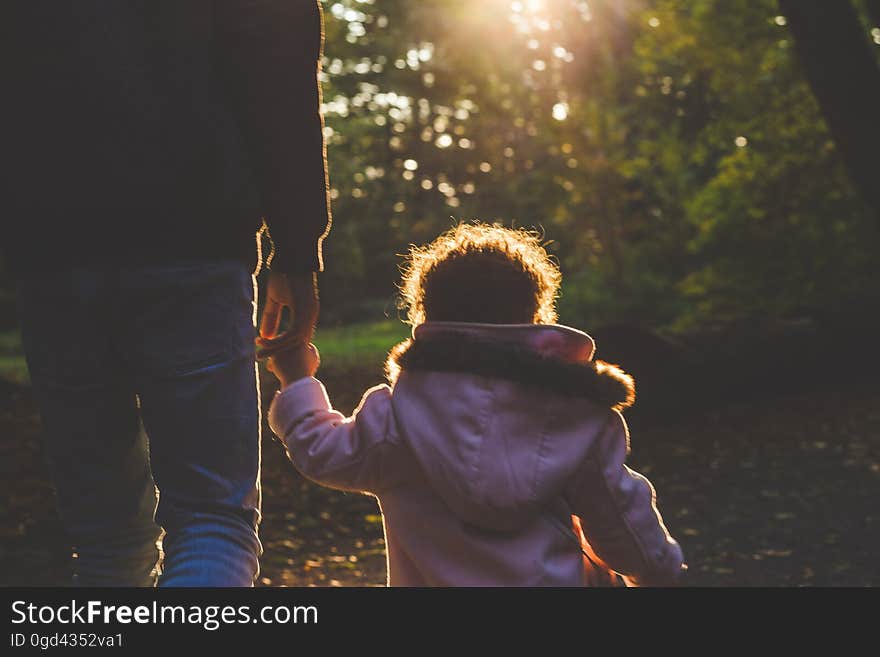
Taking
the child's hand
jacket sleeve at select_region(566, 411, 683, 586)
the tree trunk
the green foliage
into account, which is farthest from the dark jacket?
the tree trunk

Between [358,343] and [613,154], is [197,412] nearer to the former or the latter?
[613,154]

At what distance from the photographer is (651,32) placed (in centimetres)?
1499

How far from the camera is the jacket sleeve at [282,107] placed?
7.79 ft

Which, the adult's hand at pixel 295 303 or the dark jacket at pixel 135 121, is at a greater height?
the dark jacket at pixel 135 121

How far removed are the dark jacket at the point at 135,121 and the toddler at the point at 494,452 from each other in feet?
1.63

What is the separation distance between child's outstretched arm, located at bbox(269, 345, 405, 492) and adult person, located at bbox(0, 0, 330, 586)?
191 millimetres

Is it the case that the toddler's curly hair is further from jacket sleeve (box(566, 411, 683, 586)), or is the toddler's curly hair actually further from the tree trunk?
the tree trunk

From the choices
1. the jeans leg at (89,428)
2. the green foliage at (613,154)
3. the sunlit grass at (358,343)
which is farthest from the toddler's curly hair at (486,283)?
the sunlit grass at (358,343)

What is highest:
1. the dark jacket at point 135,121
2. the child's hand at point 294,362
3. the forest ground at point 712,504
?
the dark jacket at point 135,121

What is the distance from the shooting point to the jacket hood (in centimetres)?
242

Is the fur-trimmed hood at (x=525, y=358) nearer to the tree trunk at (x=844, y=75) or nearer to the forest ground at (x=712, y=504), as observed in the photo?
the forest ground at (x=712, y=504)

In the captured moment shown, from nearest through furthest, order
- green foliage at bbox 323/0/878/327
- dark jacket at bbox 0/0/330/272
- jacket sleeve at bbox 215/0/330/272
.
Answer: dark jacket at bbox 0/0/330/272 → jacket sleeve at bbox 215/0/330/272 → green foliage at bbox 323/0/878/327

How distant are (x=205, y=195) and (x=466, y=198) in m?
36.8

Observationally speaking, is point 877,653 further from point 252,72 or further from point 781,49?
point 781,49
